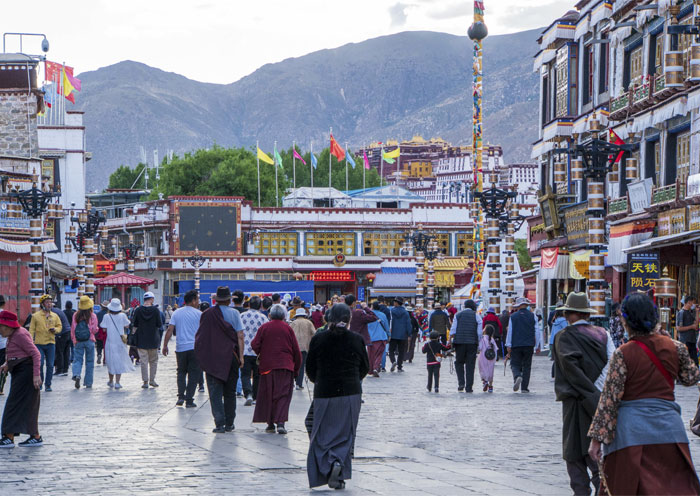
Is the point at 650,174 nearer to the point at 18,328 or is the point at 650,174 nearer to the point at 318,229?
the point at 18,328

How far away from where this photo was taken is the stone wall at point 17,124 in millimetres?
54938

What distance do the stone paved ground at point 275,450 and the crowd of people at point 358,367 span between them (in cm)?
48

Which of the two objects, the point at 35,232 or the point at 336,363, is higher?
Result: the point at 35,232

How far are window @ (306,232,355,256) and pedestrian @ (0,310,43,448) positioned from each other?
231 ft

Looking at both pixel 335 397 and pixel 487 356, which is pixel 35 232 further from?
pixel 335 397

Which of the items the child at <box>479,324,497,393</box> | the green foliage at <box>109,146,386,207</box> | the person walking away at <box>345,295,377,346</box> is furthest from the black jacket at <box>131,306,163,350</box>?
the green foliage at <box>109,146,386,207</box>

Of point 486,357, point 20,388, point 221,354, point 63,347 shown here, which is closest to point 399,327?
point 486,357

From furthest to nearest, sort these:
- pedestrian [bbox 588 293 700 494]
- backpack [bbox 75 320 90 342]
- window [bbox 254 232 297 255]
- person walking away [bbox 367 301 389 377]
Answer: window [bbox 254 232 297 255] → person walking away [bbox 367 301 389 377] → backpack [bbox 75 320 90 342] → pedestrian [bbox 588 293 700 494]

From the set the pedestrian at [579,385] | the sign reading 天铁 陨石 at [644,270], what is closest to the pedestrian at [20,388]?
the pedestrian at [579,385]

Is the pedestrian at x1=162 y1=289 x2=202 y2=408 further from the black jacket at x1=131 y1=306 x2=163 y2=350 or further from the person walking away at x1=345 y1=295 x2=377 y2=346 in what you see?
the person walking away at x1=345 y1=295 x2=377 y2=346

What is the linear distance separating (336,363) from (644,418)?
455 centimetres

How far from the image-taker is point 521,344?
22609mm

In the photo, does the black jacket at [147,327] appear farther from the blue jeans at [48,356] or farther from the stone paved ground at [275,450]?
the stone paved ground at [275,450]

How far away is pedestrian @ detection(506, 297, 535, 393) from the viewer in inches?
888
